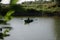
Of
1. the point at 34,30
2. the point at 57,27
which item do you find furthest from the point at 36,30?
the point at 57,27

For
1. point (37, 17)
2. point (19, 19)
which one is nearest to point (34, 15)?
point (37, 17)

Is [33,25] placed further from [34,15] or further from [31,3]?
[31,3]

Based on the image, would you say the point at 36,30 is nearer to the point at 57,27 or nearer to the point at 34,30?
the point at 34,30

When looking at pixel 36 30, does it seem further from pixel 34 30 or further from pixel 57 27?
pixel 57 27

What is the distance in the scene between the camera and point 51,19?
3.19 ft

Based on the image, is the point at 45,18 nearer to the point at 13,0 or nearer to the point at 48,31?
the point at 48,31

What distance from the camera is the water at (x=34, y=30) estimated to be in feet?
3.17

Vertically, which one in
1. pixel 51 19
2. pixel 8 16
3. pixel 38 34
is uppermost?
pixel 8 16

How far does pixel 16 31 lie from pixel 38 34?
0.20 meters

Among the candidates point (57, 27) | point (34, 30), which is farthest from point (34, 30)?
point (57, 27)

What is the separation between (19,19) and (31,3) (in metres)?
0.17

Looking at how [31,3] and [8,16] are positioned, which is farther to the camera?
[31,3]

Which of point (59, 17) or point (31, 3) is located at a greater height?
point (31, 3)

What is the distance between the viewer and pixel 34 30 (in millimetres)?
986
